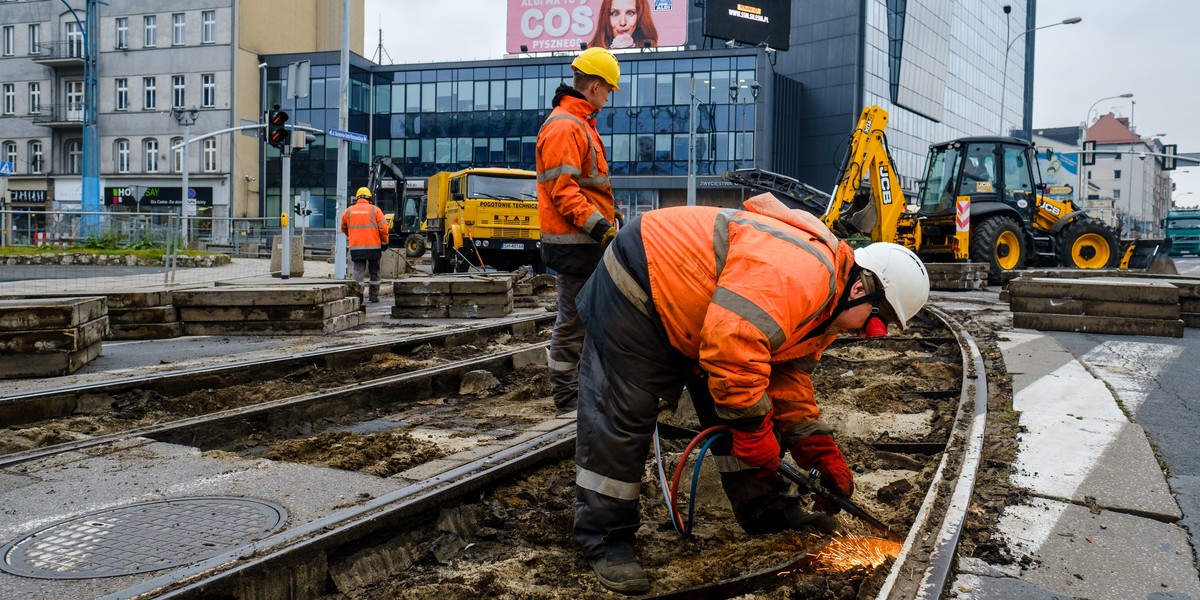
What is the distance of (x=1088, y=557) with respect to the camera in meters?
3.16

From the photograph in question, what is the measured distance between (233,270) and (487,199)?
556 centimetres

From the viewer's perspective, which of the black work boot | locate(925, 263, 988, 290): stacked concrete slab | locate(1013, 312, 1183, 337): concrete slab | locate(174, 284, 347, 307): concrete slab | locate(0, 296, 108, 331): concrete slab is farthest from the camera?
locate(925, 263, 988, 290): stacked concrete slab

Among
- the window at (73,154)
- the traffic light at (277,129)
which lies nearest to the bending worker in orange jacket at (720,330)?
the traffic light at (277,129)

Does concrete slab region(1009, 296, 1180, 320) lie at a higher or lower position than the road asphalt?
higher

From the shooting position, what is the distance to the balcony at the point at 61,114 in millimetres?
49031

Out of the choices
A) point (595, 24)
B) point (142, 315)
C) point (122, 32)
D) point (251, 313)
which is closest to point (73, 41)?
point (122, 32)

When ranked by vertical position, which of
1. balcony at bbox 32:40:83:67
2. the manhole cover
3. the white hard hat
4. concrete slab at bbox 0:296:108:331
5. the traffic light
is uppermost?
balcony at bbox 32:40:83:67

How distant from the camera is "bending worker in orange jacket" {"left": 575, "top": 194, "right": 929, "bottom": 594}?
113 inches

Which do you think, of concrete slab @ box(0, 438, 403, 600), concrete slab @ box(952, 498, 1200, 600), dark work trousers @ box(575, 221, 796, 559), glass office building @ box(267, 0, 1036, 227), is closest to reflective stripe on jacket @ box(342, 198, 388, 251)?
concrete slab @ box(0, 438, 403, 600)

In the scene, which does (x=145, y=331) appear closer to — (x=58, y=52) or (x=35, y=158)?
(x=58, y=52)

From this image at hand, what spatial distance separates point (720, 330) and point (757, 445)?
52cm

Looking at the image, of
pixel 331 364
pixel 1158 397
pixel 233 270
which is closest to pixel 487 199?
pixel 233 270

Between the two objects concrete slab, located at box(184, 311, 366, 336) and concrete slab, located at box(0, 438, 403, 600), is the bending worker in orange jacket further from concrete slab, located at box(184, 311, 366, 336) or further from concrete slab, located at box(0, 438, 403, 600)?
concrete slab, located at box(184, 311, 366, 336)

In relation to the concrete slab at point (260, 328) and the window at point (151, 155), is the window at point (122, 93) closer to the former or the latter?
the window at point (151, 155)
